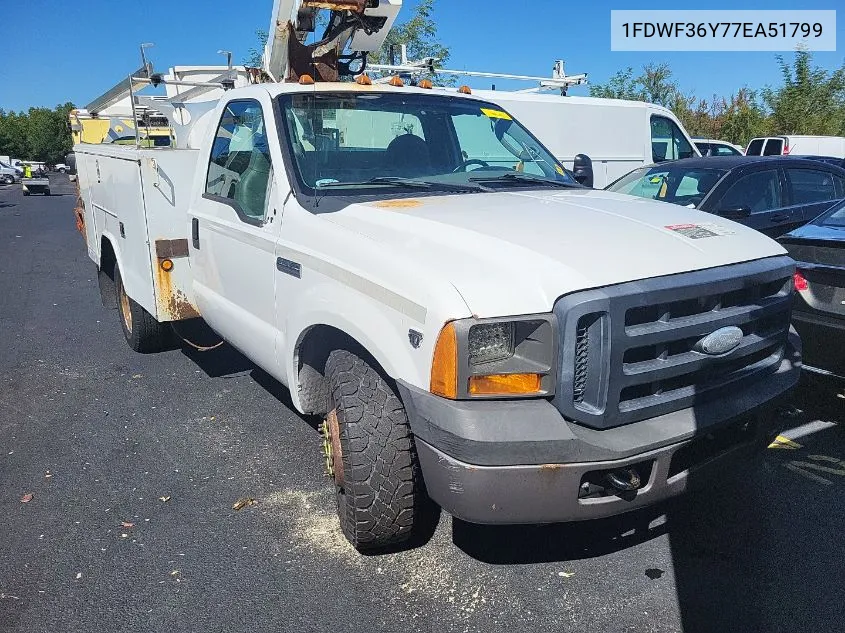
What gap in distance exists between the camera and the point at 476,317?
7.55 feet

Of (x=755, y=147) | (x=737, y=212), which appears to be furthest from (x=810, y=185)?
(x=755, y=147)

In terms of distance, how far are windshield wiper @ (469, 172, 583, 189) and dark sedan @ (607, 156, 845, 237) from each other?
129 inches

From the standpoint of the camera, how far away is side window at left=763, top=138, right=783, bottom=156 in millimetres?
21020

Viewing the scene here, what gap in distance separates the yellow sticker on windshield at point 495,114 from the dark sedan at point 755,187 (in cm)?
314

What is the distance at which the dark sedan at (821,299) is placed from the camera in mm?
3785

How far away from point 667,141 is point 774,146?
9879mm

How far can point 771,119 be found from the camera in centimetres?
2927

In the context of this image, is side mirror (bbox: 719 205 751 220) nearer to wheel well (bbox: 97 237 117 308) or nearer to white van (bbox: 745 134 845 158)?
wheel well (bbox: 97 237 117 308)

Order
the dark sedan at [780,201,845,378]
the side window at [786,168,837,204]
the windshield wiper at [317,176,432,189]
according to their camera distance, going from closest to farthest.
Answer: the windshield wiper at [317,176,432,189]
the dark sedan at [780,201,845,378]
the side window at [786,168,837,204]

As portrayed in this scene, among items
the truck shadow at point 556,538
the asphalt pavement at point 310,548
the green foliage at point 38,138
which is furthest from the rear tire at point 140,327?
the green foliage at point 38,138

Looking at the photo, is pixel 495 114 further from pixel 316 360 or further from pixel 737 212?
pixel 737 212

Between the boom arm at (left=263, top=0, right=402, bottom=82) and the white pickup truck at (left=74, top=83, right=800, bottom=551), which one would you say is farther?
the boom arm at (left=263, top=0, right=402, bottom=82)

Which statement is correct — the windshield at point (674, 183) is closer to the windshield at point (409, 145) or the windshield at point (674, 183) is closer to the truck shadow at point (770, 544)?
the windshield at point (409, 145)

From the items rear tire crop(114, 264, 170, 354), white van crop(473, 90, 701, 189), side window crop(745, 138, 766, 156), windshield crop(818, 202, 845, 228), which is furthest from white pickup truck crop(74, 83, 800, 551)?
side window crop(745, 138, 766, 156)
